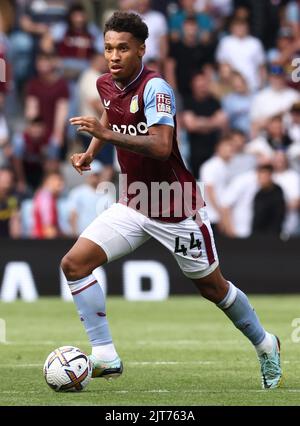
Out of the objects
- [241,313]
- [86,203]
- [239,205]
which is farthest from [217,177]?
[241,313]

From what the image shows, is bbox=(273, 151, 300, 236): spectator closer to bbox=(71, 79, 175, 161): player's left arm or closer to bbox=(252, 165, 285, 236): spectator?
bbox=(252, 165, 285, 236): spectator

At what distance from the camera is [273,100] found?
18984mm

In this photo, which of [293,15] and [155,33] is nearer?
[155,33]

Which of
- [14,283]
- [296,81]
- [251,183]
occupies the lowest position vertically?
[14,283]

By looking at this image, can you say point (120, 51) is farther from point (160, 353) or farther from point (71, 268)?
point (160, 353)

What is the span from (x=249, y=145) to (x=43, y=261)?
4.04 meters

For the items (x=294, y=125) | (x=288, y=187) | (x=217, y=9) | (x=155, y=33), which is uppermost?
(x=217, y=9)

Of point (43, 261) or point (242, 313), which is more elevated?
point (242, 313)

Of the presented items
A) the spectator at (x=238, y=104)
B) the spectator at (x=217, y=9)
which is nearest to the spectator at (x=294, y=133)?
the spectator at (x=238, y=104)

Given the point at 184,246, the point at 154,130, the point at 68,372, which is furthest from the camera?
the point at 184,246

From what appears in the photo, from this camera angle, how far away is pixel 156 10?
19.9m

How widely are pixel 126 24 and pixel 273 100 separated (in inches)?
436
